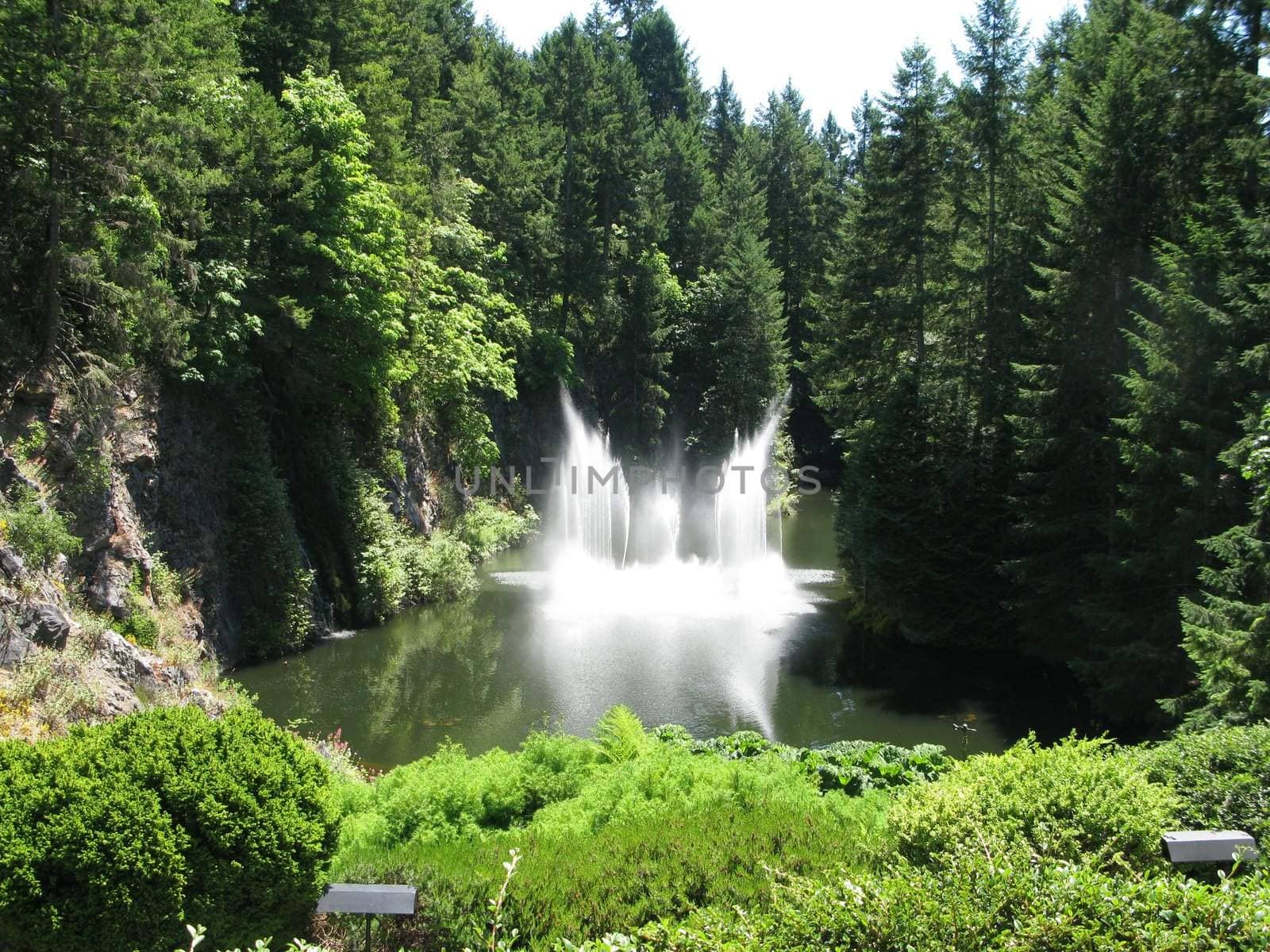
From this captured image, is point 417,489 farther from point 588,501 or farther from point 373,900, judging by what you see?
point 373,900

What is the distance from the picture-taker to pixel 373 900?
535 centimetres

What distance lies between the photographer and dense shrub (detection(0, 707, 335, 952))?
Answer: 5.95 meters

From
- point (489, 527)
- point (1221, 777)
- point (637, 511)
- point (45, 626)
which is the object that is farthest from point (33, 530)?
point (637, 511)

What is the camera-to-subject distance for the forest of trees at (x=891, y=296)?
45.8ft

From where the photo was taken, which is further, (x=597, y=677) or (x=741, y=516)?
(x=741, y=516)

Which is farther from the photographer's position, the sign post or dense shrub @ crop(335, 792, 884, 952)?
dense shrub @ crop(335, 792, 884, 952)

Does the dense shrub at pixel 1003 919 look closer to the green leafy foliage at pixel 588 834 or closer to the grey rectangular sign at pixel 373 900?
the green leafy foliage at pixel 588 834

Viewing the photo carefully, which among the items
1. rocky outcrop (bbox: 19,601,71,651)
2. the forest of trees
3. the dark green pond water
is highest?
the forest of trees

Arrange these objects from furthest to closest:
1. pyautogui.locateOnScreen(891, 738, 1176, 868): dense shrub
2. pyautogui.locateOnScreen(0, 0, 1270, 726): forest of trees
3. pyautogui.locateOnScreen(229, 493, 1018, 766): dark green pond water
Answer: pyautogui.locateOnScreen(229, 493, 1018, 766): dark green pond water < pyautogui.locateOnScreen(0, 0, 1270, 726): forest of trees < pyautogui.locateOnScreen(891, 738, 1176, 868): dense shrub

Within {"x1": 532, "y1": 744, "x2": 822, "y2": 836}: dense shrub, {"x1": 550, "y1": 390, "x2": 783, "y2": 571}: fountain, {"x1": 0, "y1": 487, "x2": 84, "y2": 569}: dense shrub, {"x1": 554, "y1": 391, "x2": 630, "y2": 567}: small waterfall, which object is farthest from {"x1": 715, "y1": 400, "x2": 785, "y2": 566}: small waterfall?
{"x1": 532, "y1": 744, "x2": 822, "y2": 836}: dense shrub

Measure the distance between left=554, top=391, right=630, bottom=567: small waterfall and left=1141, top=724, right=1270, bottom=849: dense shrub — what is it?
831 inches

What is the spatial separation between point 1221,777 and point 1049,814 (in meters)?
1.89

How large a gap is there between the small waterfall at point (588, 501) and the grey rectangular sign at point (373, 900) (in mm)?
23303

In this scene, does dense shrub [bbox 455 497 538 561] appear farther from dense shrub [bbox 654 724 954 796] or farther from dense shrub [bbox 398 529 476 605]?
dense shrub [bbox 654 724 954 796]
